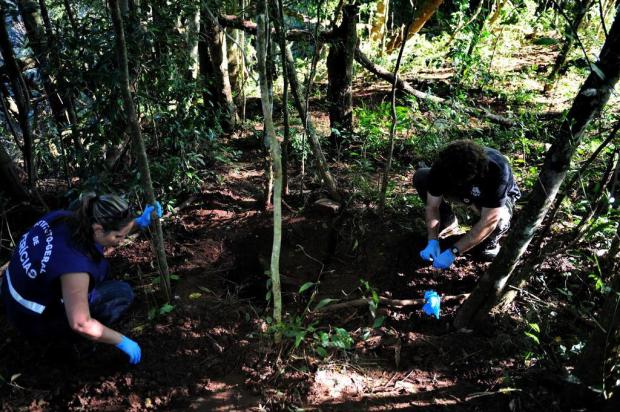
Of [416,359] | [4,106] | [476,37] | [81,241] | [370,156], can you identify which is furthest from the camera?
[476,37]

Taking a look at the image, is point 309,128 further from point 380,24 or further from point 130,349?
point 380,24

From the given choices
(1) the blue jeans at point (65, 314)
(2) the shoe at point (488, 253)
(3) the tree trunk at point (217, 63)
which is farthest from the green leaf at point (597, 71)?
(3) the tree trunk at point (217, 63)

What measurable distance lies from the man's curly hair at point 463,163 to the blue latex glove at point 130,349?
217cm

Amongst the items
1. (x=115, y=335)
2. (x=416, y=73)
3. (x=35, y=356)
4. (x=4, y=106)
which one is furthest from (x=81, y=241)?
(x=416, y=73)

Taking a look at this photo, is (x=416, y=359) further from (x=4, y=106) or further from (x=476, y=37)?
(x=476, y=37)

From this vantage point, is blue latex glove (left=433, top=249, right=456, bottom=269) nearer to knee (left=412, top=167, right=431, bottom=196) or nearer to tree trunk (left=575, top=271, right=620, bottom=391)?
knee (left=412, top=167, right=431, bottom=196)

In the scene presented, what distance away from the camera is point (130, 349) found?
2.26 m

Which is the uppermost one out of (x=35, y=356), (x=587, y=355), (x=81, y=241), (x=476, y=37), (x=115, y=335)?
(x=476, y=37)

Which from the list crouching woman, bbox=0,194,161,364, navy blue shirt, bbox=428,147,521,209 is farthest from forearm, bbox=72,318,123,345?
navy blue shirt, bbox=428,147,521,209

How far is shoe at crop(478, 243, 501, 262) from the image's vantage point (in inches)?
123

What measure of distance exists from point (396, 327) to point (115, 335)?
1.65m

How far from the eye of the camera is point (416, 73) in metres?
7.26

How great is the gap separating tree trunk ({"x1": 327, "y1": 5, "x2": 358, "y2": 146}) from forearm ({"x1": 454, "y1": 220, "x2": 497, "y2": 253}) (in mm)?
2017

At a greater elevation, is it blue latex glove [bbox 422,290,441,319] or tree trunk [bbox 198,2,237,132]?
tree trunk [bbox 198,2,237,132]
